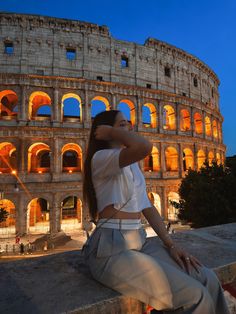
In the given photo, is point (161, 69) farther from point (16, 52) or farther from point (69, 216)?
point (69, 216)

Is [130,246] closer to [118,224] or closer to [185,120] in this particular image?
[118,224]

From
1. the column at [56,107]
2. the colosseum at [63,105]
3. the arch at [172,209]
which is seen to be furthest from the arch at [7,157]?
the arch at [172,209]

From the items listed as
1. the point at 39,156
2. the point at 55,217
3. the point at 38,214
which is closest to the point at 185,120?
the point at 39,156

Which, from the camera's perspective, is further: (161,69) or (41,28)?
(161,69)

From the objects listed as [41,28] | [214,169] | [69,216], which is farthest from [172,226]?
[41,28]

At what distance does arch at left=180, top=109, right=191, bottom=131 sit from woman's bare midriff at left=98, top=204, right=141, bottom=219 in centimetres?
2314

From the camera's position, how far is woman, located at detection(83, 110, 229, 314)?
4.80 feet

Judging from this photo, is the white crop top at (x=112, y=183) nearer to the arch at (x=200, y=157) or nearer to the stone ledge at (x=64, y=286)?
the stone ledge at (x=64, y=286)

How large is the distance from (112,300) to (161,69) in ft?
79.4

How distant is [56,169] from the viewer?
60.4ft

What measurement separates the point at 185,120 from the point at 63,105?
13.0 metres

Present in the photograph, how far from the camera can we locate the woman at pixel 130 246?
4.80ft

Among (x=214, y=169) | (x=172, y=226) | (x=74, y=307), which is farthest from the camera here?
(x=172, y=226)

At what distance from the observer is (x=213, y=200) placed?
38.7ft
